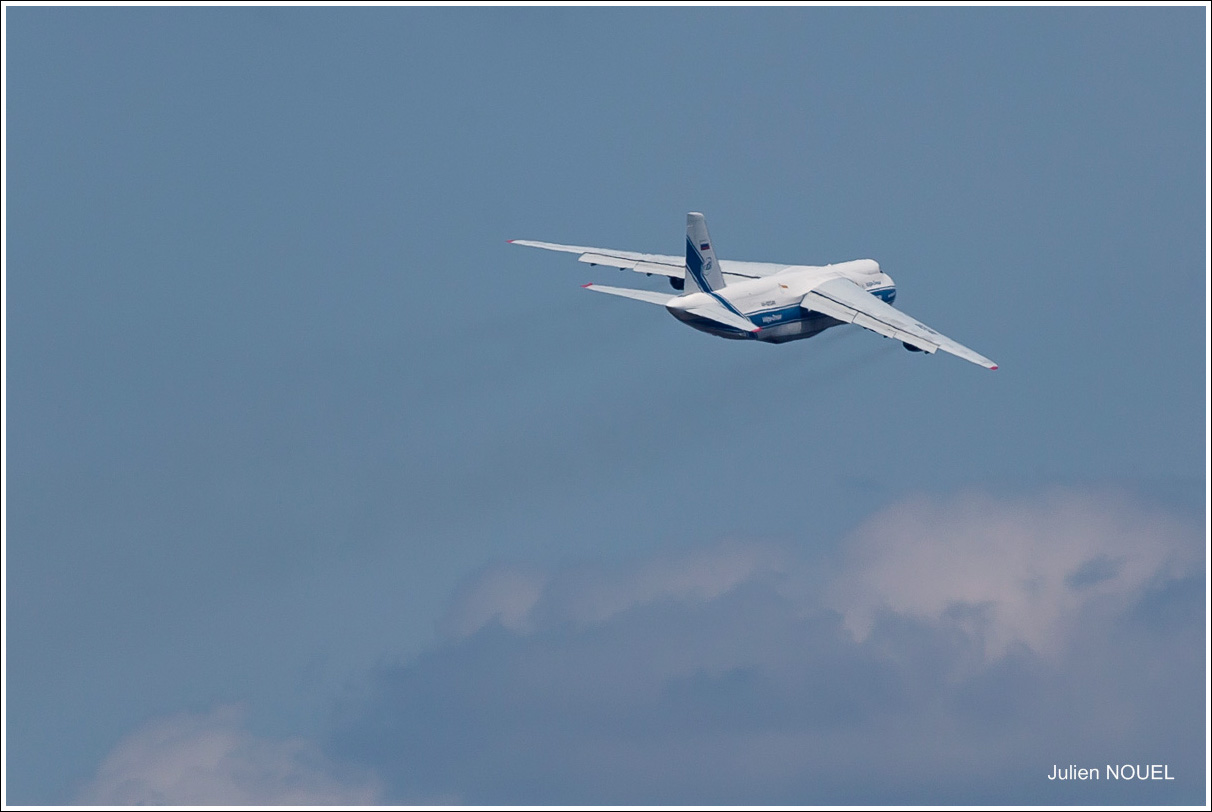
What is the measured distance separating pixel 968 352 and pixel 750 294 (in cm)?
834

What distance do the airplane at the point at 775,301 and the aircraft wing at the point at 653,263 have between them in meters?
0.08

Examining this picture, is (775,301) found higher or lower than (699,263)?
lower

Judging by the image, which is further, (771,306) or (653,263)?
(653,263)

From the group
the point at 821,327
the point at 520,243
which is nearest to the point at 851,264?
the point at 821,327

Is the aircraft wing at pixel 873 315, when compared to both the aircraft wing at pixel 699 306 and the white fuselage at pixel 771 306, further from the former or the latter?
the aircraft wing at pixel 699 306

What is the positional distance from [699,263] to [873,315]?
263 inches

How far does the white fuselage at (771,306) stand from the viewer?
77188 mm

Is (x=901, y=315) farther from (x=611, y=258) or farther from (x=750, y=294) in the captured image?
(x=611, y=258)

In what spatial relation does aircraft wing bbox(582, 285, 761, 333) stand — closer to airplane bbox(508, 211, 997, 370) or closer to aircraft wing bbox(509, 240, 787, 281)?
airplane bbox(508, 211, 997, 370)

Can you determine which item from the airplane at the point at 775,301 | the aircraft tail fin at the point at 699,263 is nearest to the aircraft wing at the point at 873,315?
the airplane at the point at 775,301

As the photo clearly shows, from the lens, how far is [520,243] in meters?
87.4

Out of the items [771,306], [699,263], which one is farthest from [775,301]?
[699,263]

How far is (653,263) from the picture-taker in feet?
280

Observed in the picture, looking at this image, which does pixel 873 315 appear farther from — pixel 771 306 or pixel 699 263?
pixel 699 263
